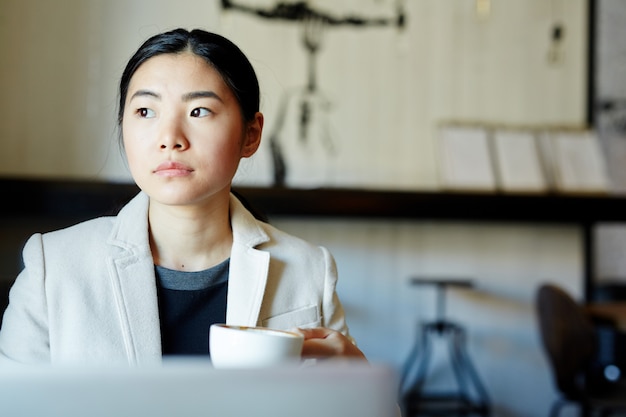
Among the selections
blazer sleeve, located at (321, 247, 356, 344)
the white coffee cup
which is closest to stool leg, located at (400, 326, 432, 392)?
blazer sleeve, located at (321, 247, 356, 344)

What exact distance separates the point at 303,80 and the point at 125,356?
3114mm

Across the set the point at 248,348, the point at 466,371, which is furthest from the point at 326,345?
the point at 466,371

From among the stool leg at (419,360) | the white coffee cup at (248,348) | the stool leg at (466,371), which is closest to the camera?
the white coffee cup at (248,348)

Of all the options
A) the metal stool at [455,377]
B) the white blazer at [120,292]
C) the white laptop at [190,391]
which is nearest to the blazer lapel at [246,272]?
the white blazer at [120,292]

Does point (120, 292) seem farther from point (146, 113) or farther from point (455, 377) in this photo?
point (455, 377)

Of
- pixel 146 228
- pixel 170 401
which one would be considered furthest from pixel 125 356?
pixel 170 401

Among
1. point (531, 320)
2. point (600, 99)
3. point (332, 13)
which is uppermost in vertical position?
point (332, 13)

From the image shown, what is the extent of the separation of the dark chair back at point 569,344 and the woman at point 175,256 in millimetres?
2009

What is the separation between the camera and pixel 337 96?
4.01 m

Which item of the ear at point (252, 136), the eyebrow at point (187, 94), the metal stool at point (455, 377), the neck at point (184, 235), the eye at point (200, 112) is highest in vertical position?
the eyebrow at point (187, 94)

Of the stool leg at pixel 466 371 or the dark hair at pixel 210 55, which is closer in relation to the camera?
the dark hair at pixel 210 55

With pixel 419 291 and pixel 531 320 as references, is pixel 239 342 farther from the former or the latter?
pixel 531 320

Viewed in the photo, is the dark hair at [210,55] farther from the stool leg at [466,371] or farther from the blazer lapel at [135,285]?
the stool leg at [466,371]

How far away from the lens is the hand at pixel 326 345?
83cm
